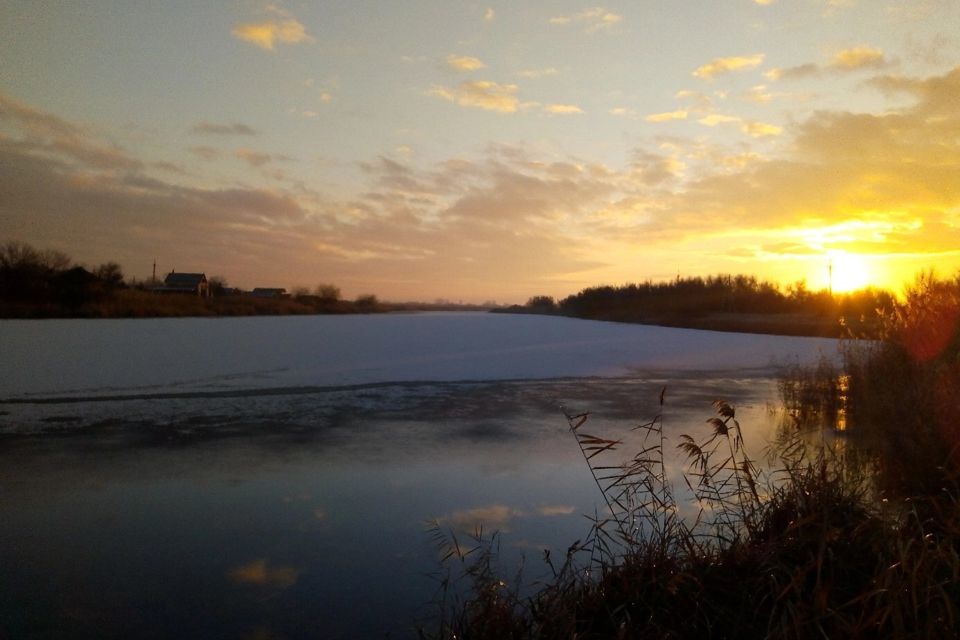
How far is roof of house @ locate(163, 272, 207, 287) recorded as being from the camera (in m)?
54.4

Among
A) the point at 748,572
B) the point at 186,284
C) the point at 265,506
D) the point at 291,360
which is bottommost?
the point at 265,506

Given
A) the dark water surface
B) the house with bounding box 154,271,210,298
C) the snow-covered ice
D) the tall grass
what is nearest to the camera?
the tall grass

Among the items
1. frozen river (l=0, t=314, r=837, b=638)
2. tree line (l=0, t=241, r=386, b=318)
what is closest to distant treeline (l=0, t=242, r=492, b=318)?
tree line (l=0, t=241, r=386, b=318)

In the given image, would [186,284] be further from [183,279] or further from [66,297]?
[66,297]

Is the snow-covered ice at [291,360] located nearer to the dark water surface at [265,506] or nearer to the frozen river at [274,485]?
the frozen river at [274,485]

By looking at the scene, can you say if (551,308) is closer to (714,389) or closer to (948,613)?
(714,389)

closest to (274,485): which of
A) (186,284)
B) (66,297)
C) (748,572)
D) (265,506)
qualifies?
(265,506)

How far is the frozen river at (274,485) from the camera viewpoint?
121 inches

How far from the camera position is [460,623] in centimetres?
265

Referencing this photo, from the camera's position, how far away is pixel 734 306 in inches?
1756

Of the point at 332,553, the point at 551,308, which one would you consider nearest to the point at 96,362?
the point at 332,553

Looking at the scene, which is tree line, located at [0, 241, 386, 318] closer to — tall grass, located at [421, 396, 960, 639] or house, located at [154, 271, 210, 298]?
house, located at [154, 271, 210, 298]

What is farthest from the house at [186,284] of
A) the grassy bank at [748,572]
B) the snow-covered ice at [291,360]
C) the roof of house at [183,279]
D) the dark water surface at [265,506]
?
the grassy bank at [748,572]

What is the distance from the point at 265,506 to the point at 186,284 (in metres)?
55.7
